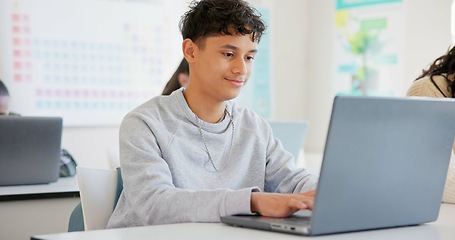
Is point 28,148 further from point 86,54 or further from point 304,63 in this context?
point 304,63

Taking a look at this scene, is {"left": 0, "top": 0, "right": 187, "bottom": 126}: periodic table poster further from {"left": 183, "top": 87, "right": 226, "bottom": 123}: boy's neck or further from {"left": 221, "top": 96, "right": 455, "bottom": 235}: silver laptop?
{"left": 221, "top": 96, "right": 455, "bottom": 235}: silver laptop

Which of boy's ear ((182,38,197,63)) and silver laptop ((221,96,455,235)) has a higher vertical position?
boy's ear ((182,38,197,63))

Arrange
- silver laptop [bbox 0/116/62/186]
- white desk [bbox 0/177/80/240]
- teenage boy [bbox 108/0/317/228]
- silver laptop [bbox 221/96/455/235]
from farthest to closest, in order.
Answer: silver laptop [bbox 0/116/62/186], white desk [bbox 0/177/80/240], teenage boy [bbox 108/0/317/228], silver laptop [bbox 221/96/455/235]

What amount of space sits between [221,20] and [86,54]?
9.33ft

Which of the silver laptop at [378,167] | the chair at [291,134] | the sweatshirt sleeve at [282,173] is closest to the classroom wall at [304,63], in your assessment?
the chair at [291,134]

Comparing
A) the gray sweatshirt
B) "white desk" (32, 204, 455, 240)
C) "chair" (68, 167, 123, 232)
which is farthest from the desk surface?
"white desk" (32, 204, 455, 240)

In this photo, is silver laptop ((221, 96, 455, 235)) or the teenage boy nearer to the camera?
silver laptop ((221, 96, 455, 235))

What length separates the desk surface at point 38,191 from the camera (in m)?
2.47

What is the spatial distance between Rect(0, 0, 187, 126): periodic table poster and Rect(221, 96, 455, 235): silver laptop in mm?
3059

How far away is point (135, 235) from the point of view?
135 centimetres

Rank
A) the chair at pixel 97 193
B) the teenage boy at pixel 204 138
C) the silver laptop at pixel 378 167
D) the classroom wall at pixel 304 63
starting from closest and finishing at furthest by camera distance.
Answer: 1. the silver laptop at pixel 378 167
2. the teenage boy at pixel 204 138
3. the chair at pixel 97 193
4. the classroom wall at pixel 304 63

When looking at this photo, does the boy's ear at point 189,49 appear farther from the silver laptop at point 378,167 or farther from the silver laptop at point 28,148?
the silver laptop at point 28,148

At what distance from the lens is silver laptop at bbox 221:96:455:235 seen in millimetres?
1288

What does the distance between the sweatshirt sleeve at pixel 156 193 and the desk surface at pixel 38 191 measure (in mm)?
902
